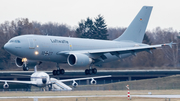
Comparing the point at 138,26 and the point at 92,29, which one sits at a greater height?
the point at 92,29

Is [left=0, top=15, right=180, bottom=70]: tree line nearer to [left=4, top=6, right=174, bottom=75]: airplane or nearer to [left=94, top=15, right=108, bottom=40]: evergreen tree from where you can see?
[left=94, top=15, right=108, bottom=40]: evergreen tree

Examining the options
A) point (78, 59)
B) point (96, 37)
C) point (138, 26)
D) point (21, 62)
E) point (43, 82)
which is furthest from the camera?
point (96, 37)

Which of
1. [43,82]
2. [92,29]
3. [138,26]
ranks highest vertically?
[92,29]

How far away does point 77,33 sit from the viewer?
9806 cm

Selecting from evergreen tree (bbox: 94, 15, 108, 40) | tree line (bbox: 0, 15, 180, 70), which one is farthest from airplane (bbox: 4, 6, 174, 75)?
evergreen tree (bbox: 94, 15, 108, 40)

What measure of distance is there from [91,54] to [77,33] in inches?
2209

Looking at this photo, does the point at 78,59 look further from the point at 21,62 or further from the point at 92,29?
the point at 92,29

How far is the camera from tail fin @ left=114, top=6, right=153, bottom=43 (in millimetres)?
50375

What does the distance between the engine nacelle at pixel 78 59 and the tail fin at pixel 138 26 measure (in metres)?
11.0

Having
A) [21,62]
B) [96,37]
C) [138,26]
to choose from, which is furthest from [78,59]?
[96,37]

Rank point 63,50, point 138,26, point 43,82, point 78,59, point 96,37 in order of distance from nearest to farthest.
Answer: point 78,59 < point 63,50 < point 138,26 < point 43,82 < point 96,37

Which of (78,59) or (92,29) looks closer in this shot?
(78,59)

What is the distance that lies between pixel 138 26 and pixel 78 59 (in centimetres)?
1468

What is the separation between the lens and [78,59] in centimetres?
3975
